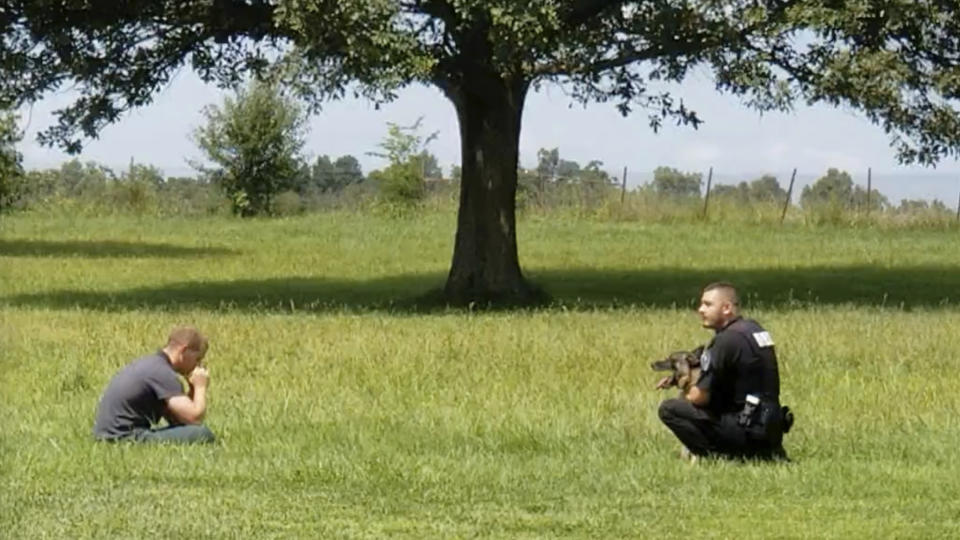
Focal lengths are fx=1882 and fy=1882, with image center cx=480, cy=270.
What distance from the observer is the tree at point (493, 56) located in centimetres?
2562

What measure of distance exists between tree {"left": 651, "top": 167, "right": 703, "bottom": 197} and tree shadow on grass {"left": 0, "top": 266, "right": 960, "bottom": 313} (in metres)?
19.8

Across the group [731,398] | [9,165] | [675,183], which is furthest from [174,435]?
[675,183]

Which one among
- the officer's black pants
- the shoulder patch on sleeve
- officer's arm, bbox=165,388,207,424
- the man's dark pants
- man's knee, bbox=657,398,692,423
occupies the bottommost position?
the man's dark pants

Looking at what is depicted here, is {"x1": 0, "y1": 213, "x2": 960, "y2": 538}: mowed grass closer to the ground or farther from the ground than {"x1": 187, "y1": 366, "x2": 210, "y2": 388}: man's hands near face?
closer to the ground

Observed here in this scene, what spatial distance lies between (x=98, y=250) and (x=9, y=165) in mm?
10103

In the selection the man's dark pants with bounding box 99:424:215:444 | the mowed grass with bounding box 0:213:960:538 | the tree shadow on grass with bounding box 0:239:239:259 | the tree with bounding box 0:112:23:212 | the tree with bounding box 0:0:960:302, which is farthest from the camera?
the tree with bounding box 0:112:23:212

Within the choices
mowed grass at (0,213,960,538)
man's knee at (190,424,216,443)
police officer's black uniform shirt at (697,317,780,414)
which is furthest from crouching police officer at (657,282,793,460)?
man's knee at (190,424,216,443)

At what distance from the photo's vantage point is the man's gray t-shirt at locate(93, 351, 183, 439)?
12523 millimetres

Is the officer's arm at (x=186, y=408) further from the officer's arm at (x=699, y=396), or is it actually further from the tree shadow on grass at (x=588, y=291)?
the tree shadow on grass at (x=588, y=291)

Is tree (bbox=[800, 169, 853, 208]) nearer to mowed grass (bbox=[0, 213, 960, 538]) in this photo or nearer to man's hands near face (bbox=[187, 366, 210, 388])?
mowed grass (bbox=[0, 213, 960, 538])

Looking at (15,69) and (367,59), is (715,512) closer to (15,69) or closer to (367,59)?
(367,59)

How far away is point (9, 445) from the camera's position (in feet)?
41.6

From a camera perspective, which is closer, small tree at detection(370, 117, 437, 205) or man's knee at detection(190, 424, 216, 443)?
man's knee at detection(190, 424, 216, 443)

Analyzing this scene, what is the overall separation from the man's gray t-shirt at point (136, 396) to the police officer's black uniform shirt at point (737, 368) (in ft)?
11.6
